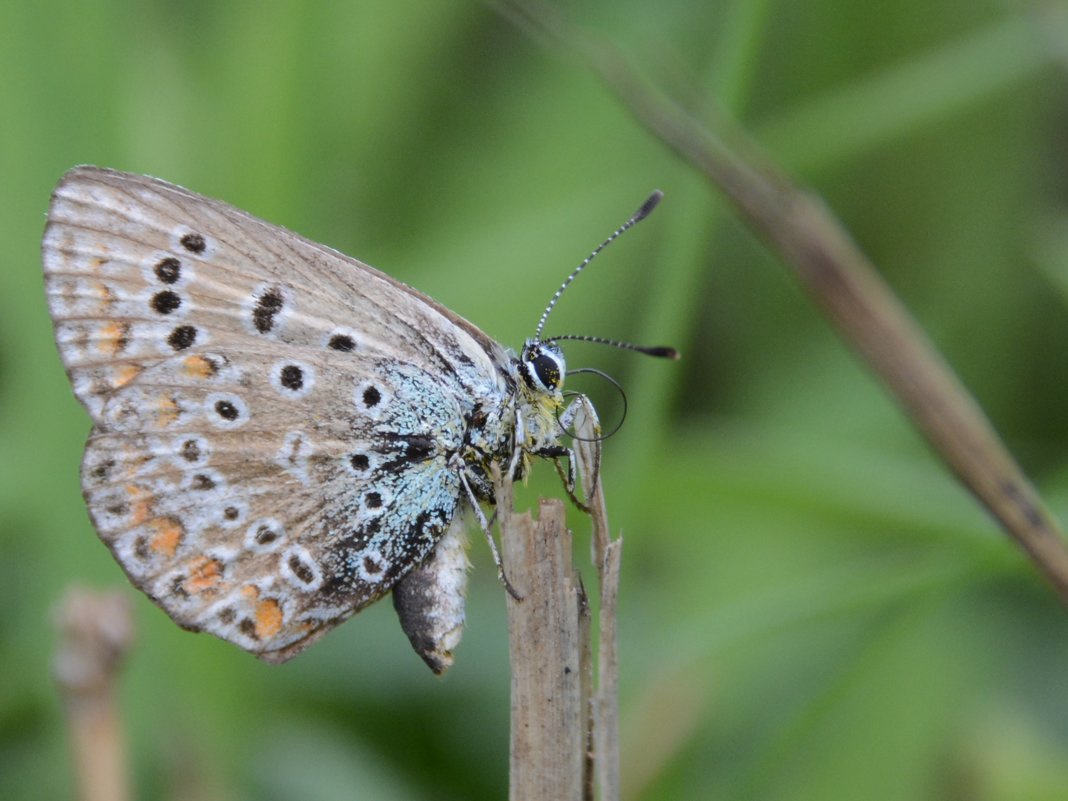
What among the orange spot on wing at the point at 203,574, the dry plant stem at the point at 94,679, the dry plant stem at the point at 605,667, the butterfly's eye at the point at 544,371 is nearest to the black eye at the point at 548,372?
the butterfly's eye at the point at 544,371

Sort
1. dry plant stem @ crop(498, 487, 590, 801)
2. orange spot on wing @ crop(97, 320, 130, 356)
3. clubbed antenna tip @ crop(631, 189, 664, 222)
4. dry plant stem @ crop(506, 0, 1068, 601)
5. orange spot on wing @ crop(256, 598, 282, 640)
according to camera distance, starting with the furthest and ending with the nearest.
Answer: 1. clubbed antenna tip @ crop(631, 189, 664, 222)
2. orange spot on wing @ crop(97, 320, 130, 356)
3. orange spot on wing @ crop(256, 598, 282, 640)
4. dry plant stem @ crop(506, 0, 1068, 601)
5. dry plant stem @ crop(498, 487, 590, 801)

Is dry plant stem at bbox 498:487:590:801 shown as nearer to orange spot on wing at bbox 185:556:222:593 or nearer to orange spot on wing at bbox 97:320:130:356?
orange spot on wing at bbox 185:556:222:593

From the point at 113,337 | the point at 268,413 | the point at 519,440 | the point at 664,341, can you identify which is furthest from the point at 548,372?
the point at 113,337

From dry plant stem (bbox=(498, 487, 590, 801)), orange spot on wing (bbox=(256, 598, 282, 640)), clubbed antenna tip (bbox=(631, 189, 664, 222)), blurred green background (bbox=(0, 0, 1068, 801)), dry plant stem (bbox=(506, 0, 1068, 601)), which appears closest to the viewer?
dry plant stem (bbox=(498, 487, 590, 801))

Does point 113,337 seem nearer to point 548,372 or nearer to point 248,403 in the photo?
point 248,403

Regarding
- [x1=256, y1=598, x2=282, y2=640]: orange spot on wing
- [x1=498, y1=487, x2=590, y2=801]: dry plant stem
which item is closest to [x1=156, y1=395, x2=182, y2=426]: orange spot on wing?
[x1=256, y1=598, x2=282, y2=640]: orange spot on wing

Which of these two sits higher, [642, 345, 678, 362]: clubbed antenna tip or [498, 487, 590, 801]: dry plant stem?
[642, 345, 678, 362]: clubbed antenna tip

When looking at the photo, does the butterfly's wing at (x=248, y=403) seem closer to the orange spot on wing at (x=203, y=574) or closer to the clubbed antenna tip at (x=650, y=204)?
the orange spot on wing at (x=203, y=574)
